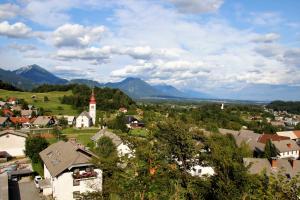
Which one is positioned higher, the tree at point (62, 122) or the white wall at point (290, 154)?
the tree at point (62, 122)

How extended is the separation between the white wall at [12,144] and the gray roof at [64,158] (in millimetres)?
19111

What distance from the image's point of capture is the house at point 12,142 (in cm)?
5141

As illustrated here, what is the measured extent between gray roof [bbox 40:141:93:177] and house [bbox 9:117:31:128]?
52582mm

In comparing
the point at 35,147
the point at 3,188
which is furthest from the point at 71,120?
the point at 3,188

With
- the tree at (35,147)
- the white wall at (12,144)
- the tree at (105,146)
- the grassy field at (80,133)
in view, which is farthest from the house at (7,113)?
the tree at (105,146)

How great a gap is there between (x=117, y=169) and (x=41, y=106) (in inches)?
3927

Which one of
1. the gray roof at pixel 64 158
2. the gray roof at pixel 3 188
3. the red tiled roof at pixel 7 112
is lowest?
the gray roof at pixel 3 188

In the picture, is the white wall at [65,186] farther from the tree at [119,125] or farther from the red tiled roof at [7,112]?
the red tiled roof at [7,112]

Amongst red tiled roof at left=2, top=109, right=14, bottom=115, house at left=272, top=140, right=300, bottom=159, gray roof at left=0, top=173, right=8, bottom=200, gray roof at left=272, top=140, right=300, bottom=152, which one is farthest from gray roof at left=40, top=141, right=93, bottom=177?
red tiled roof at left=2, top=109, right=14, bottom=115

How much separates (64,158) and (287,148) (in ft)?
163

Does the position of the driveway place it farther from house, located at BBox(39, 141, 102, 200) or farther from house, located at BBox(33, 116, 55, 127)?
house, located at BBox(33, 116, 55, 127)

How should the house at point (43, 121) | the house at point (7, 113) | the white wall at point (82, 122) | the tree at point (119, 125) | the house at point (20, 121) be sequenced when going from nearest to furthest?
the tree at point (119, 125), the house at point (20, 121), the house at point (43, 121), the white wall at point (82, 122), the house at point (7, 113)

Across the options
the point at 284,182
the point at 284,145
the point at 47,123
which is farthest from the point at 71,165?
the point at 47,123

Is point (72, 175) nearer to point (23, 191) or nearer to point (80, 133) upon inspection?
point (23, 191)
